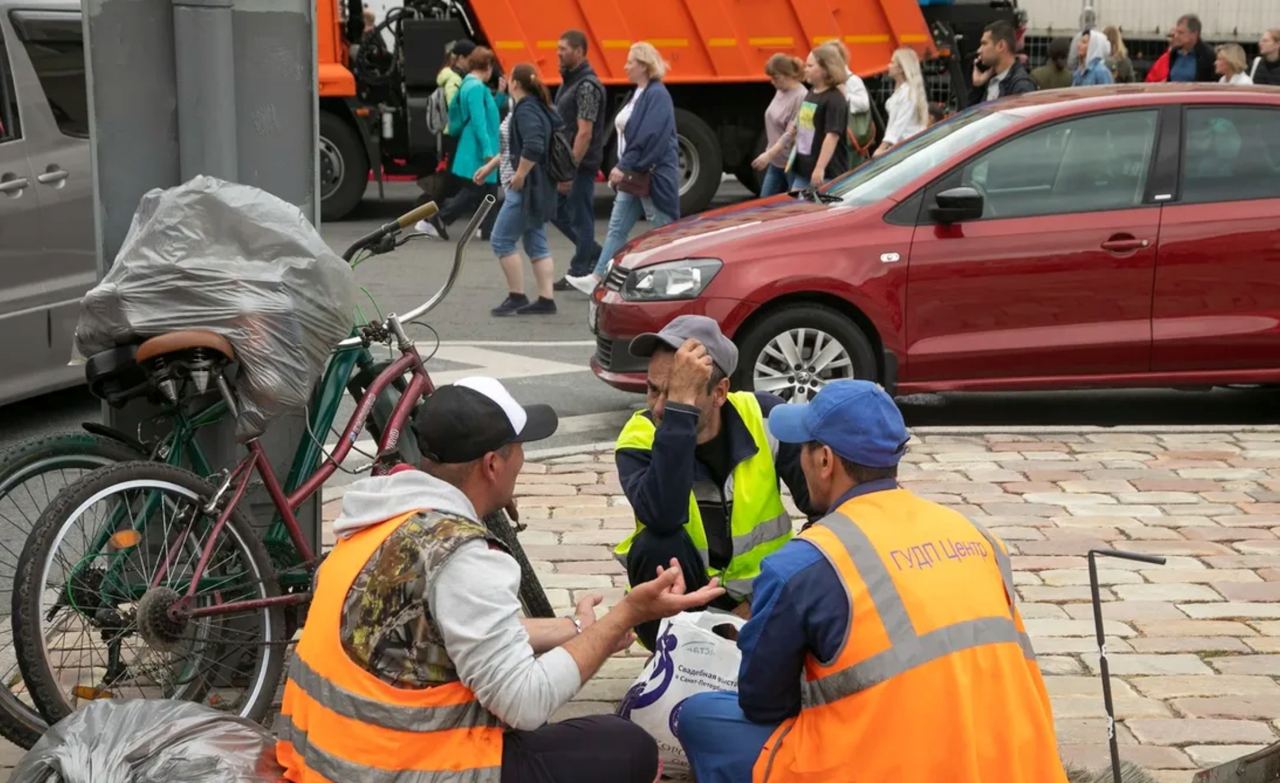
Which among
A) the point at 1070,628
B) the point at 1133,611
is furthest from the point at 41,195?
the point at 1133,611

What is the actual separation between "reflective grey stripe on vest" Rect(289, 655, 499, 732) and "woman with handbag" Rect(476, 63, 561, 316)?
29.1 ft

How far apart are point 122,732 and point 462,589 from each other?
93 centimetres

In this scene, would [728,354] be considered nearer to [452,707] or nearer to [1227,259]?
[452,707]

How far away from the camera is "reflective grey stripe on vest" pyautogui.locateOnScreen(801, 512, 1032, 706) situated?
3496 millimetres

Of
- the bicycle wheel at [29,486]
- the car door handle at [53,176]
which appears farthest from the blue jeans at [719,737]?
the car door handle at [53,176]

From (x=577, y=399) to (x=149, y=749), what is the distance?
597 centimetres

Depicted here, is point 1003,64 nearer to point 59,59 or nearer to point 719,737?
point 59,59

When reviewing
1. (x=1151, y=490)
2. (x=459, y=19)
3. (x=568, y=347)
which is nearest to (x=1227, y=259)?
(x=1151, y=490)

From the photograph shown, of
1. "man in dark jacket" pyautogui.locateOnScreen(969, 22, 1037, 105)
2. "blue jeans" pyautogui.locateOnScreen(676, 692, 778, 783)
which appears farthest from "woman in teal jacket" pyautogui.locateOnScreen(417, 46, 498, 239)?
"blue jeans" pyautogui.locateOnScreen(676, 692, 778, 783)

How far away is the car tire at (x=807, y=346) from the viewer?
891 centimetres

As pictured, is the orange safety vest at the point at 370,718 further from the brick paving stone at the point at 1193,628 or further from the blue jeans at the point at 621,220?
the blue jeans at the point at 621,220

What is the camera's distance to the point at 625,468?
5.03 meters

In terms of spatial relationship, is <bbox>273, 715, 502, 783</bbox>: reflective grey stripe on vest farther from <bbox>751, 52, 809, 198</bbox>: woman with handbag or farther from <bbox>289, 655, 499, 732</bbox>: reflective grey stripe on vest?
<bbox>751, 52, 809, 198</bbox>: woman with handbag

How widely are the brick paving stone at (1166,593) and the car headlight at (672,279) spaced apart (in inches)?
→ 120
